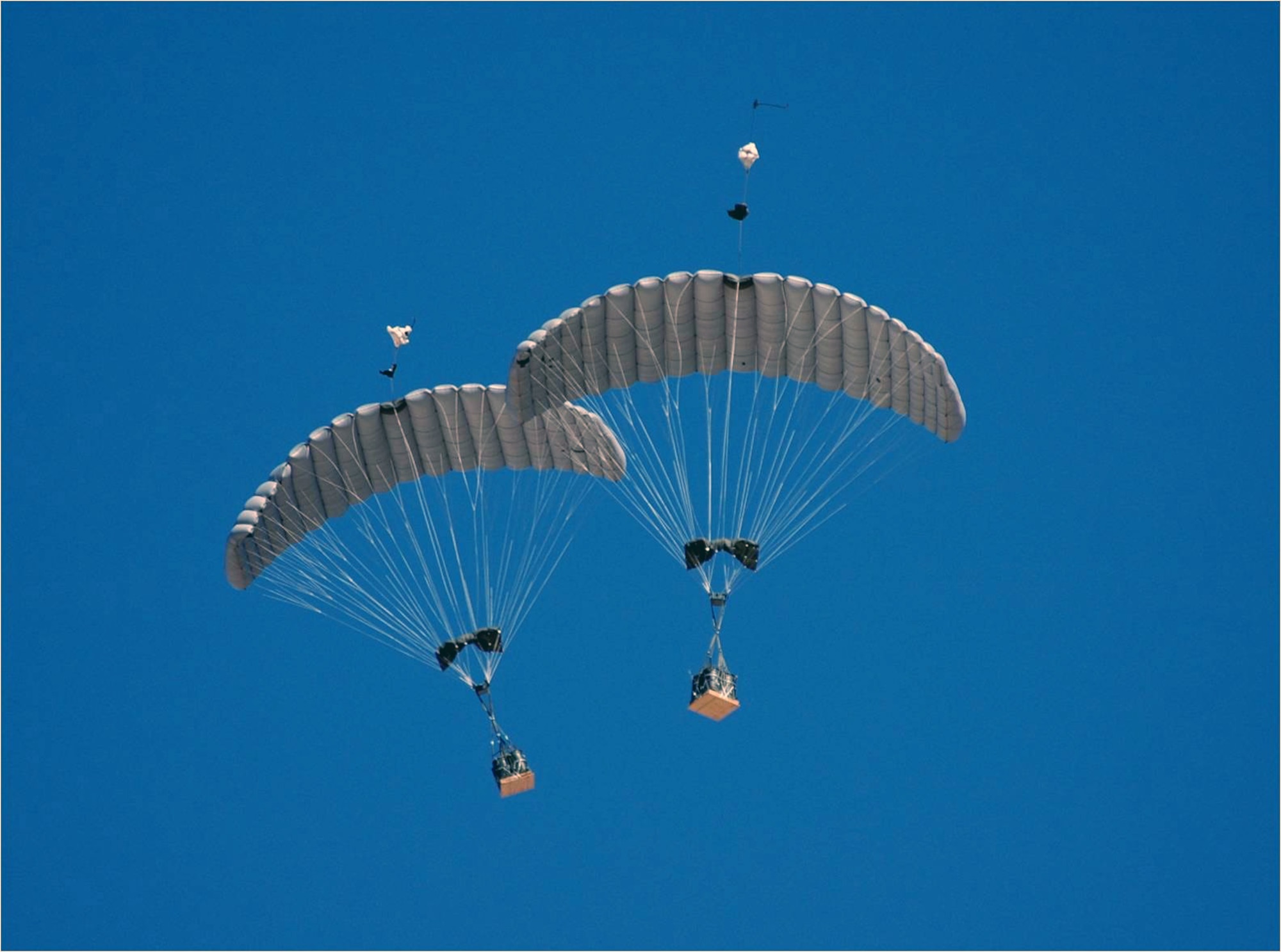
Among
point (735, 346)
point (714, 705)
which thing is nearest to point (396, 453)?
→ point (735, 346)

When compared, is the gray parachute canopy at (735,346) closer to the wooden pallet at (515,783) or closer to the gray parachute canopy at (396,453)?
the gray parachute canopy at (396,453)

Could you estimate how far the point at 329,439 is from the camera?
35000 millimetres

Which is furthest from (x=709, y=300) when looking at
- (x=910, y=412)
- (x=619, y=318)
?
(x=910, y=412)

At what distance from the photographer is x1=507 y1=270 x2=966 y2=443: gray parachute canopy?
3291 centimetres

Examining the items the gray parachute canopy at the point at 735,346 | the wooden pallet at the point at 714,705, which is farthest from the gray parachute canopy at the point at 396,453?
the wooden pallet at the point at 714,705

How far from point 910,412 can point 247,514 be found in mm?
10455

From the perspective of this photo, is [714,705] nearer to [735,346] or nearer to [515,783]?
[515,783]

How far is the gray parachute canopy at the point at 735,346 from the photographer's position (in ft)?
108

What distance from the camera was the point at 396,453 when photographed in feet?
117

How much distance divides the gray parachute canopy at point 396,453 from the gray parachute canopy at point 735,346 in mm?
1149

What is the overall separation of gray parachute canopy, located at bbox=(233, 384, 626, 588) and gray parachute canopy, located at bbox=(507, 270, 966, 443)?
115 centimetres

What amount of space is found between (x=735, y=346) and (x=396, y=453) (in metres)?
5.90

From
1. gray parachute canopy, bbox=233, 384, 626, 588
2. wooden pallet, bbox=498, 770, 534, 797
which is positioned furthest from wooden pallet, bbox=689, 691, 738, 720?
gray parachute canopy, bbox=233, 384, 626, 588

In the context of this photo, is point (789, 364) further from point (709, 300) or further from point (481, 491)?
point (481, 491)
